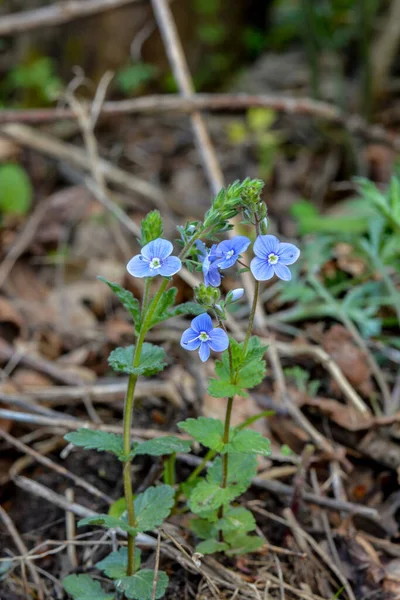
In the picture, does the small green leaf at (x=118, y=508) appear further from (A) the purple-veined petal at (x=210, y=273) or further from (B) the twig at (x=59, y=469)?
(A) the purple-veined petal at (x=210, y=273)

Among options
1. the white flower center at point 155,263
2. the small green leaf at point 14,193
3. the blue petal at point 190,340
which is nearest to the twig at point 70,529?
the blue petal at point 190,340

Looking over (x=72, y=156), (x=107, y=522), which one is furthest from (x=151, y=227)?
(x=72, y=156)

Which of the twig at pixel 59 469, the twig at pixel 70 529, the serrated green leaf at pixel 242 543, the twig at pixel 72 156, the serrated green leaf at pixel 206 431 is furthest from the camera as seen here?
the twig at pixel 72 156

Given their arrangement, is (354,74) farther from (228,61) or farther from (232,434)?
(232,434)

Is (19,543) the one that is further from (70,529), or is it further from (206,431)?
(206,431)

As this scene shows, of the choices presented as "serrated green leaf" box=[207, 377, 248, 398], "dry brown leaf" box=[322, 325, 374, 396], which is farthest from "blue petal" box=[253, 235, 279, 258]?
"dry brown leaf" box=[322, 325, 374, 396]

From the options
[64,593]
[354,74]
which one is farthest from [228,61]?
[64,593]
